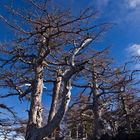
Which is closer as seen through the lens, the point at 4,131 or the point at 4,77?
the point at 4,77

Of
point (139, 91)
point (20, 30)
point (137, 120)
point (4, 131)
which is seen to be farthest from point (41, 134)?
point (137, 120)

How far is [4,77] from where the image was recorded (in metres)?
13.6

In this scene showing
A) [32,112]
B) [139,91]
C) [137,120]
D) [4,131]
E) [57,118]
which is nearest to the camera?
[57,118]

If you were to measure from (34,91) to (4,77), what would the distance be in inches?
81.8

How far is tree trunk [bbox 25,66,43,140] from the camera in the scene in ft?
33.7

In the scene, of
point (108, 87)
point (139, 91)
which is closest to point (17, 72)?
point (108, 87)

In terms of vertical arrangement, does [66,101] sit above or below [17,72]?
below

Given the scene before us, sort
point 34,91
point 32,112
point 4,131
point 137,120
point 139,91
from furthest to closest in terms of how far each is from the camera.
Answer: point 137,120 → point 139,91 → point 4,131 → point 34,91 → point 32,112

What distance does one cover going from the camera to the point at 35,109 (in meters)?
11.7

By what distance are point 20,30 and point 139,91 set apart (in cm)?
1180

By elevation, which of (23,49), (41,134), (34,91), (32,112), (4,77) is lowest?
(41,134)

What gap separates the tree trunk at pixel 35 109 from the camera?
1027cm

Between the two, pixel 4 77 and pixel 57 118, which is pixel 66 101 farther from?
pixel 4 77

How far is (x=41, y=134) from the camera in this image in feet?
31.6
